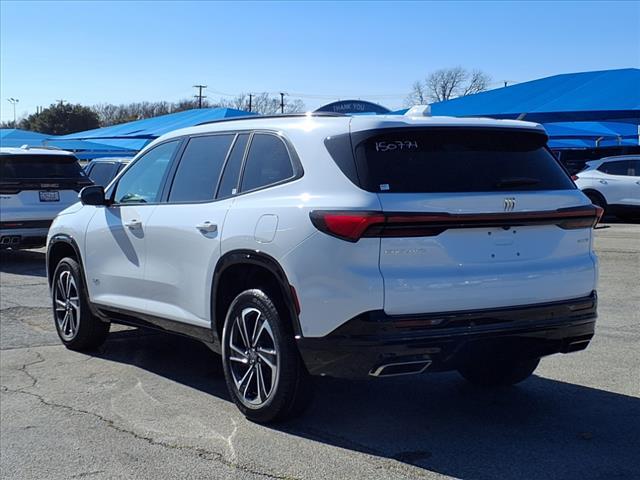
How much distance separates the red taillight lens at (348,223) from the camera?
4355 mm

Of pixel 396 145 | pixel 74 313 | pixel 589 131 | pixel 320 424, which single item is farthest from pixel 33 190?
pixel 589 131

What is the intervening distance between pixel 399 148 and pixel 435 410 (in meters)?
1.86

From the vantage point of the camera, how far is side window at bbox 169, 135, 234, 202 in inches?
227

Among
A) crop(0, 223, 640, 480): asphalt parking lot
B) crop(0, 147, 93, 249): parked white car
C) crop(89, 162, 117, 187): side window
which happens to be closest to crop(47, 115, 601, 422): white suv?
crop(0, 223, 640, 480): asphalt parking lot

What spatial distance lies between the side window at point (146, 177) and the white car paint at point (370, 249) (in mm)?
782

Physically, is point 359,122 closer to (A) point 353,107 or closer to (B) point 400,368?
(B) point 400,368

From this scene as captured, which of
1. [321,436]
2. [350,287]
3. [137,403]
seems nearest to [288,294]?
[350,287]

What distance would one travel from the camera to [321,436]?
4.96 meters

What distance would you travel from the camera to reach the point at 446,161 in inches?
187

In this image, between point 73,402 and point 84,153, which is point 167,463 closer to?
point 73,402

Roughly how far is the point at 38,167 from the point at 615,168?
14.9 meters

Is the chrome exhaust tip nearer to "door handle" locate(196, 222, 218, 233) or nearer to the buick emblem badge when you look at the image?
the buick emblem badge

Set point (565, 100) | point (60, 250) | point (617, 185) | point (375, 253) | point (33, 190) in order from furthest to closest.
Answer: point (565, 100), point (617, 185), point (33, 190), point (60, 250), point (375, 253)

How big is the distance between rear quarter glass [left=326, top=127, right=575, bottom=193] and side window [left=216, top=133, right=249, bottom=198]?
95 centimetres
